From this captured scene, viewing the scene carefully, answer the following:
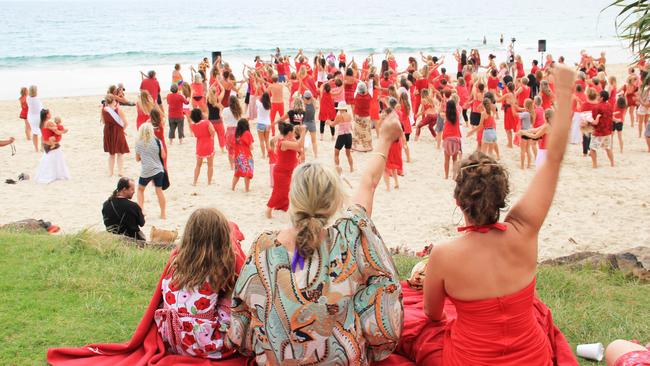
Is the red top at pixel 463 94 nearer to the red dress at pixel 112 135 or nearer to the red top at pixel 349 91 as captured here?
the red top at pixel 349 91

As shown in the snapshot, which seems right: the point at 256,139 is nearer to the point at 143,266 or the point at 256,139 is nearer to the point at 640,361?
the point at 143,266

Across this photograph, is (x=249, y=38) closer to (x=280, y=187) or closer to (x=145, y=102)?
(x=145, y=102)

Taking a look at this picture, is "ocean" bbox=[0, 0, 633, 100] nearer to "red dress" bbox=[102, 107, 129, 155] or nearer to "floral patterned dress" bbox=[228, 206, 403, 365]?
"red dress" bbox=[102, 107, 129, 155]

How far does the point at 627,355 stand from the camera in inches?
138

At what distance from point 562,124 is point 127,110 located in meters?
19.2

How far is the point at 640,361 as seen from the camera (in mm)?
3422

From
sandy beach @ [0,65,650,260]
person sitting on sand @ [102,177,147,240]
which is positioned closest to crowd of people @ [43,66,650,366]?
person sitting on sand @ [102,177,147,240]

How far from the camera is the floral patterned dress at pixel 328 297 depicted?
11.0ft

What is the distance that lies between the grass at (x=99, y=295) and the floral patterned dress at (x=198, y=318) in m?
0.90

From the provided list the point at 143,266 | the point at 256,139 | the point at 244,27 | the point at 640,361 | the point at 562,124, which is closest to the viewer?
the point at 562,124

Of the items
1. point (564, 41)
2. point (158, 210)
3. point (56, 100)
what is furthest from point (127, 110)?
point (564, 41)

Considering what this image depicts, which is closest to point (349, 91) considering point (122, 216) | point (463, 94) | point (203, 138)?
point (463, 94)

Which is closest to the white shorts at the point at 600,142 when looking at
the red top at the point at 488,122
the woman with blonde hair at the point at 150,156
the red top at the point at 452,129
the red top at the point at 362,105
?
the red top at the point at 488,122

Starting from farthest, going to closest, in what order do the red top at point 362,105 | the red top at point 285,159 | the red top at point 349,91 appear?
the red top at point 349,91, the red top at point 362,105, the red top at point 285,159
